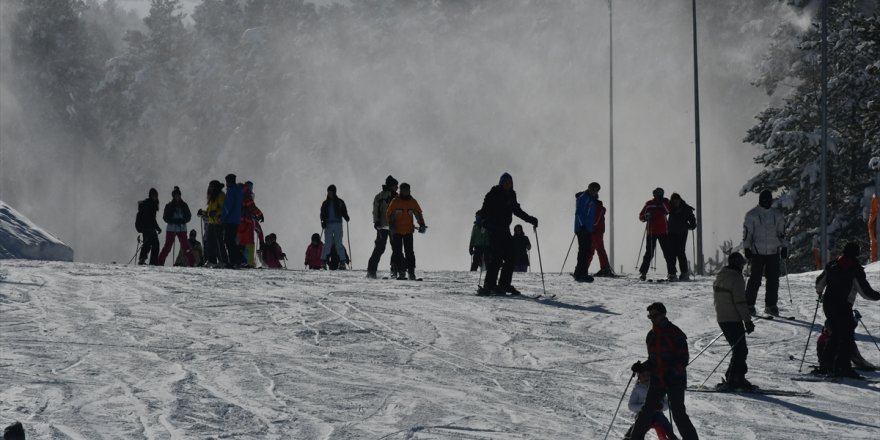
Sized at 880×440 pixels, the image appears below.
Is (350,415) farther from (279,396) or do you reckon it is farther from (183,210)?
(183,210)

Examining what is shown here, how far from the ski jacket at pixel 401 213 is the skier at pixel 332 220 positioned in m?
3.00

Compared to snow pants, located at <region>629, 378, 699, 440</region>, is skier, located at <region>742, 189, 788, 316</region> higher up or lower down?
higher up

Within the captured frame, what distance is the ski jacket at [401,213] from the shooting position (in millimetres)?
19406

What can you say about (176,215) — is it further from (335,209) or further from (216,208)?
(335,209)

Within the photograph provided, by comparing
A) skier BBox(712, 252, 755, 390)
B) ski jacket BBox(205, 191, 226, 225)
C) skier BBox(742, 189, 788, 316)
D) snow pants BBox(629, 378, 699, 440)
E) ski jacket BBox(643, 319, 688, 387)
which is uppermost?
ski jacket BBox(205, 191, 226, 225)

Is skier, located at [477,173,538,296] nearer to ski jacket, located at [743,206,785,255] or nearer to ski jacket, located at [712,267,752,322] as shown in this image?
ski jacket, located at [743,206,785,255]

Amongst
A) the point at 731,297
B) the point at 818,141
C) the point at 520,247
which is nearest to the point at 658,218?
the point at 520,247

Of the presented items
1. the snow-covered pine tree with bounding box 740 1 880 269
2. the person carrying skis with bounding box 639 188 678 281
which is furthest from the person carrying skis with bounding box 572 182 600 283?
the snow-covered pine tree with bounding box 740 1 880 269

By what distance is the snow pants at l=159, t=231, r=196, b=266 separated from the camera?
936 inches

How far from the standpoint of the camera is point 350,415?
416 inches

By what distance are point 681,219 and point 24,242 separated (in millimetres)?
13488

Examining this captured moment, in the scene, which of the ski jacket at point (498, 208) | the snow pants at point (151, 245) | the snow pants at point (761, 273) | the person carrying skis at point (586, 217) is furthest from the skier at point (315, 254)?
the snow pants at point (761, 273)

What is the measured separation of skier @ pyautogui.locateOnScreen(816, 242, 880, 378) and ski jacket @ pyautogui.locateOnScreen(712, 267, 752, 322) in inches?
54.8

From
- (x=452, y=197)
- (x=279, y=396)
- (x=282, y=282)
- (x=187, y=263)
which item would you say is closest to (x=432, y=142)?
(x=452, y=197)
